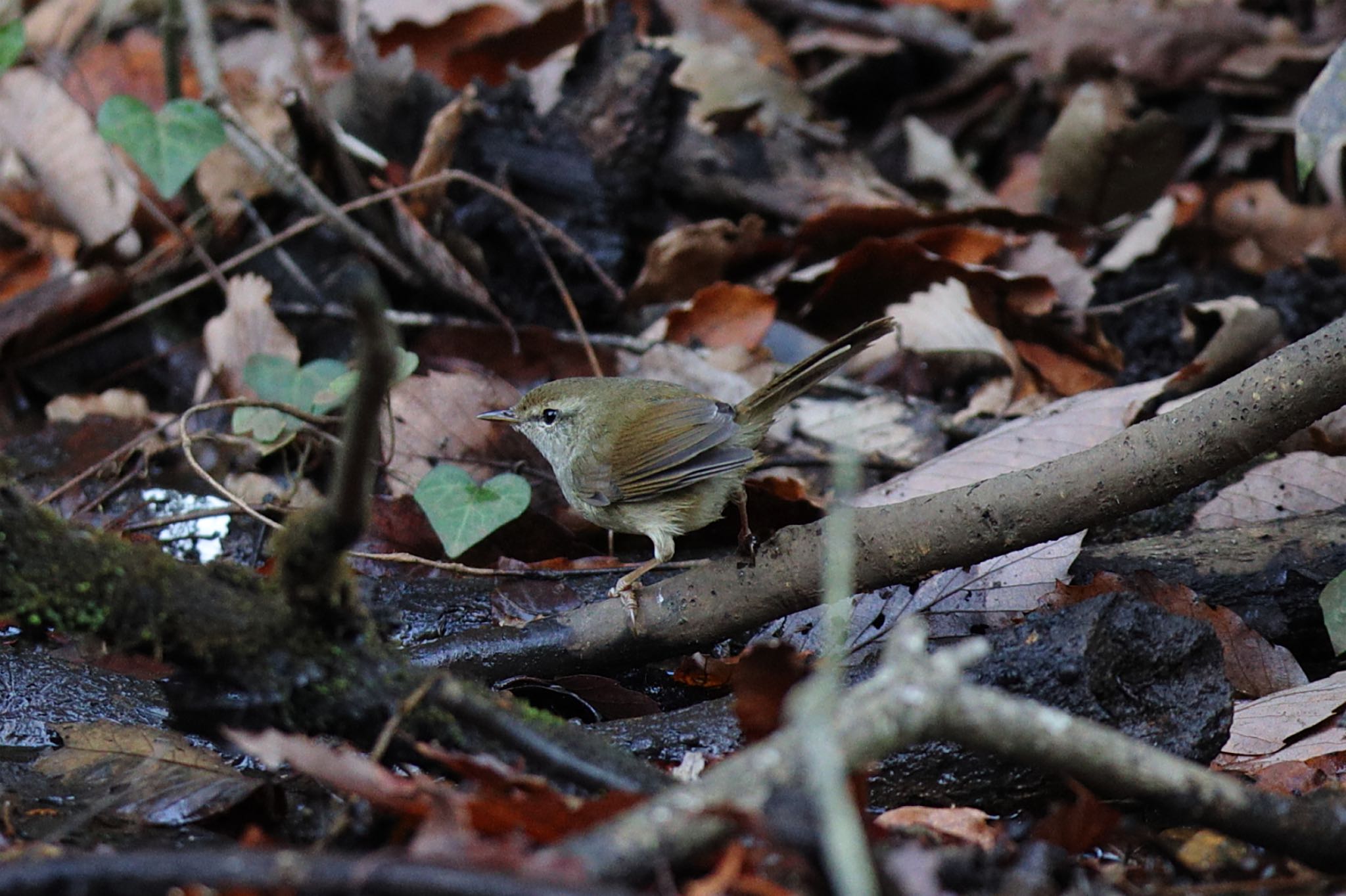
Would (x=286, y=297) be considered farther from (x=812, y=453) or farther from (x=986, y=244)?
(x=986, y=244)

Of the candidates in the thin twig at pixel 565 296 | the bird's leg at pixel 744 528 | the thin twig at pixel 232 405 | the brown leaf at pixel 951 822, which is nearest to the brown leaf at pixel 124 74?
the thin twig at pixel 565 296

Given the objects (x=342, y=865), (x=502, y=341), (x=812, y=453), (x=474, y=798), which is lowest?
(x=812, y=453)

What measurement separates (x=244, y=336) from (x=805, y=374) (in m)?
2.68

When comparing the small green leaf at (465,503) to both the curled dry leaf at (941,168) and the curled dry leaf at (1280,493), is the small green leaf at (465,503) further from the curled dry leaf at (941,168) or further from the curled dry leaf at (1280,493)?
the curled dry leaf at (941,168)

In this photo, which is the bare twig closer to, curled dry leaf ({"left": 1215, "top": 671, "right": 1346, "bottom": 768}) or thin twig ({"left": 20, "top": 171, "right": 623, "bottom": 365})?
thin twig ({"left": 20, "top": 171, "right": 623, "bottom": 365})

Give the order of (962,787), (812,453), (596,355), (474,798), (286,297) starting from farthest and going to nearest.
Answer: (286,297) < (596,355) < (812,453) < (962,787) < (474,798)

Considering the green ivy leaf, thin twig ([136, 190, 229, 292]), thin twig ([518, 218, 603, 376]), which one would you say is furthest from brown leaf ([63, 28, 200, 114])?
the green ivy leaf

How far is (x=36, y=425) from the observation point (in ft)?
18.0

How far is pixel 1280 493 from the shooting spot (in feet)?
13.2

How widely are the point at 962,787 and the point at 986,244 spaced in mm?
3421

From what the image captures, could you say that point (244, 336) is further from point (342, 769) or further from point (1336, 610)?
point (1336, 610)

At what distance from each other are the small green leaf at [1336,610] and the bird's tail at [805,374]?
1.33 metres

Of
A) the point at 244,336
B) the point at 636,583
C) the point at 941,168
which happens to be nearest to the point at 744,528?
the point at 636,583

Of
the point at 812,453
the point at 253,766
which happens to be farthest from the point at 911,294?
the point at 253,766
